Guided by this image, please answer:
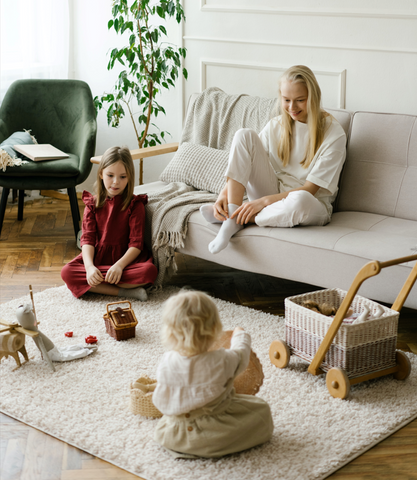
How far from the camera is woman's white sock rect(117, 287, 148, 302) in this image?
2.56 meters

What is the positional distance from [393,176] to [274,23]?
118 cm

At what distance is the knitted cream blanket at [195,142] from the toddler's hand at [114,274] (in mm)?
200

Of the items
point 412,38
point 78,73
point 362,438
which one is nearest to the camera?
point 362,438

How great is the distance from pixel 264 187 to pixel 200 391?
1289mm

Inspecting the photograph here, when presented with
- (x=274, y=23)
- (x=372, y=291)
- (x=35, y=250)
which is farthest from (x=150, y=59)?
(x=372, y=291)

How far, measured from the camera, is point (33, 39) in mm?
4031

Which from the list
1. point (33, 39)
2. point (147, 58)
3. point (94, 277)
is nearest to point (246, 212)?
point (94, 277)

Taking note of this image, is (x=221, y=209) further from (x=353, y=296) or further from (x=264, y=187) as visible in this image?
Answer: (x=353, y=296)

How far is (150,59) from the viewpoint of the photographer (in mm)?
3590

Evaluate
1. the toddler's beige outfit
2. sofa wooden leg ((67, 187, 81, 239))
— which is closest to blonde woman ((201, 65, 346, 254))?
the toddler's beige outfit

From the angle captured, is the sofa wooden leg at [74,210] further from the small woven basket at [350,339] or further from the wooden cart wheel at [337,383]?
the wooden cart wheel at [337,383]

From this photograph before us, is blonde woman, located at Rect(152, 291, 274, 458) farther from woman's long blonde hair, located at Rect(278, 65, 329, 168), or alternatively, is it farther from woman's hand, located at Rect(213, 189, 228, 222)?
woman's long blonde hair, located at Rect(278, 65, 329, 168)

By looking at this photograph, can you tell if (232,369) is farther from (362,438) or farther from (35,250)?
(35,250)

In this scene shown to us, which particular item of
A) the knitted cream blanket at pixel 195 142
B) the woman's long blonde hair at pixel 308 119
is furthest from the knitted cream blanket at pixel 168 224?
the woman's long blonde hair at pixel 308 119
